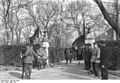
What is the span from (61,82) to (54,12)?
4078cm

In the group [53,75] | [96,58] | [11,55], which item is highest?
[11,55]

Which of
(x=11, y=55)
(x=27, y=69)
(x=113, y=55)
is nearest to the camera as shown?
(x=27, y=69)

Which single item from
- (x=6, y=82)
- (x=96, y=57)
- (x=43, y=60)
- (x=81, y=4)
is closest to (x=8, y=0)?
(x=43, y=60)

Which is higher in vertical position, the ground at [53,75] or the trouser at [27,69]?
the trouser at [27,69]

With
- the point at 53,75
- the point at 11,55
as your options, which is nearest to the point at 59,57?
the point at 11,55

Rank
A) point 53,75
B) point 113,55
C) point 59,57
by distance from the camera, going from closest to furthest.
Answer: point 53,75 → point 113,55 → point 59,57

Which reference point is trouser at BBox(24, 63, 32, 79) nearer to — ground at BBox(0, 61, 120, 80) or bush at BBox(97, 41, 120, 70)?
ground at BBox(0, 61, 120, 80)

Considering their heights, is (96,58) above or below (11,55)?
below

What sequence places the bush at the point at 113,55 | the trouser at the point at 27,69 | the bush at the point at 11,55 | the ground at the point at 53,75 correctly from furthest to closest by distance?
the bush at the point at 11,55, the bush at the point at 113,55, the ground at the point at 53,75, the trouser at the point at 27,69

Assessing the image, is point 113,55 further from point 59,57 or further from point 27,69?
point 59,57

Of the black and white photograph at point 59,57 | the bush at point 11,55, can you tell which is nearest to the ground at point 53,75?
the black and white photograph at point 59,57

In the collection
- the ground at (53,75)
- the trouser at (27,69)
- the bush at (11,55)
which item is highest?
the bush at (11,55)

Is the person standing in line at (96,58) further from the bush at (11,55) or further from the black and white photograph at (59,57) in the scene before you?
the bush at (11,55)

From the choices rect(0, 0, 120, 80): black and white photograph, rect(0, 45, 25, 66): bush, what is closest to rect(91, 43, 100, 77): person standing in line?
rect(0, 0, 120, 80): black and white photograph
